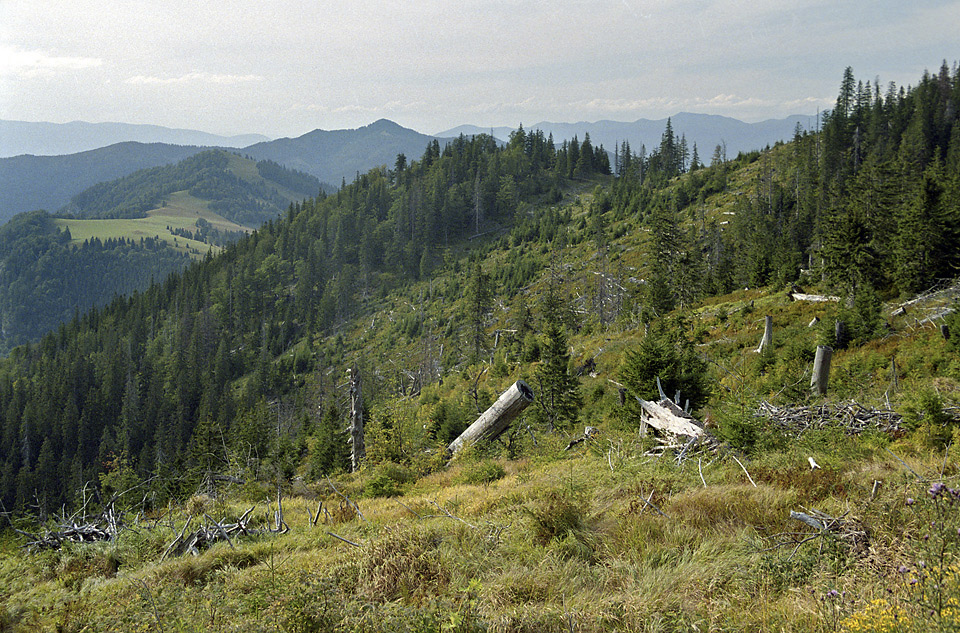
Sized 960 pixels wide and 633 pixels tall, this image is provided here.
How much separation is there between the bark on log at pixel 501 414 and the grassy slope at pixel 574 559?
366 cm

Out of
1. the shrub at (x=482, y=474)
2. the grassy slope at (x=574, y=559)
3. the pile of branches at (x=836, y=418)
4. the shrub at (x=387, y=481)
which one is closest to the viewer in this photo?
the grassy slope at (x=574, y=559)

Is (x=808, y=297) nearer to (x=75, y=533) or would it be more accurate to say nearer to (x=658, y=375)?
(x=658, y=375)

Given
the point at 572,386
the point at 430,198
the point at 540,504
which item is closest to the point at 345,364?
the point at 430,198

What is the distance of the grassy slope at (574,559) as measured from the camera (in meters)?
4.40

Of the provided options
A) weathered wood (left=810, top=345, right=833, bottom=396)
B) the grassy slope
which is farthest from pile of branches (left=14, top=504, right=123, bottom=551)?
weathered wood (left=810, top=345, right=833, bottom=396)

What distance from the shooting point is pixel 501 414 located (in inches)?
581

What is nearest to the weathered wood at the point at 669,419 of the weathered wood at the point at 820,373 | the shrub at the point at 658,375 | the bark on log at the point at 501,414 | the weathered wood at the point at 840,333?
the shrub at the point at 658,375

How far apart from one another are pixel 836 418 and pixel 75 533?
47.7ft

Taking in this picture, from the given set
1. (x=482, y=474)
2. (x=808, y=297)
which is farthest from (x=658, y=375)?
(x=808, y=297)

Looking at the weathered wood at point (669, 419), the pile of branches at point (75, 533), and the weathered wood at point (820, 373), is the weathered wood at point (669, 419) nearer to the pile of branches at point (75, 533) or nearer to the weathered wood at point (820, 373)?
the weathered wood at point (820, 373)

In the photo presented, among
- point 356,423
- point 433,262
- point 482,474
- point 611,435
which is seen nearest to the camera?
point 482,474

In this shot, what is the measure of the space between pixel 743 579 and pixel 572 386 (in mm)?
17693

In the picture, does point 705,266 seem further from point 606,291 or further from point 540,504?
point 540,504

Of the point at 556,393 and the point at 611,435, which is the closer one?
the point at 611,435
